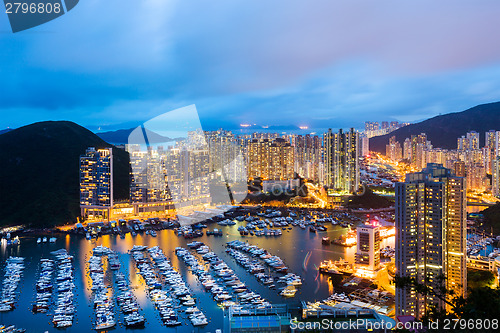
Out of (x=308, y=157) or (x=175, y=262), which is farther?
(x=308, y=157)

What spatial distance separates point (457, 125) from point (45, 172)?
26.6 m

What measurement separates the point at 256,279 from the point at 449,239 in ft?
9.67

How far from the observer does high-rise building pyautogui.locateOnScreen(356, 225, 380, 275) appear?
22.2 feet

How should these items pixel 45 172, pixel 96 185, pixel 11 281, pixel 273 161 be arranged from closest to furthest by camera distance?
1. pixel 11 281
2. pixel 96 185
3. pixel 45 172
4. pixel 273 161

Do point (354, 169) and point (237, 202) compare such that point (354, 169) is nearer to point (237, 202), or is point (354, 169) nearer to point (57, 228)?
point (237, 202)

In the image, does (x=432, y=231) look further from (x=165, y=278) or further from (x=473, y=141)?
(x=473, y=141)

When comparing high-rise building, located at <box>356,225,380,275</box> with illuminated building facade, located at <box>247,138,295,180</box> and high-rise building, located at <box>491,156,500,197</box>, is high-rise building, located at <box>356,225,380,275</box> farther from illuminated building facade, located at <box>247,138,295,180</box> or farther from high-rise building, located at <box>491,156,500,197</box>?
high-rise building, located at <box>491,156,500,197</box>

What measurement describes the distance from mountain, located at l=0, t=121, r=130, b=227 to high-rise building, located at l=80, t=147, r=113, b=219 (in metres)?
0.43

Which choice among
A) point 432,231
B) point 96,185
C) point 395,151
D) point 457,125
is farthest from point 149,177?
point 457,125

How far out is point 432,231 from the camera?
5.02 m

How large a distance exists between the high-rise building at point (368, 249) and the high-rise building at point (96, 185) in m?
7.27

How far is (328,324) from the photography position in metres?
2.94

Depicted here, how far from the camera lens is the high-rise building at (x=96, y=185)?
11312 mm

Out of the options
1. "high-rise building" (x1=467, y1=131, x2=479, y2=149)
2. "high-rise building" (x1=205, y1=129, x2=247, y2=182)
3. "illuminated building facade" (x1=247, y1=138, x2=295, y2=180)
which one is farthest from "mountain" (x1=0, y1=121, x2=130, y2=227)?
"high-rise building" (x1=467, y1=131, x2=479, y2=149)
